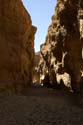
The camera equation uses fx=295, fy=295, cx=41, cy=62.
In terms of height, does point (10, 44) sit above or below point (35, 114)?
above

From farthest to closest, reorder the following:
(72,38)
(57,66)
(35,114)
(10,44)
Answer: (57,66) < (72,38) < (10,44) < (35,114)

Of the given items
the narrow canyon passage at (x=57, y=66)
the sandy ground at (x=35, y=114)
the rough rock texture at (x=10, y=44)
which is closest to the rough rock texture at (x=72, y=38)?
the narrow canyon passage at (x=57, y=66)

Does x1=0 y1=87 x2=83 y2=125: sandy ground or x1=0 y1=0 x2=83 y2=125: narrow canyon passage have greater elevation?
x1=0 y1=0 x2=83 y2=125: narrow canyon passage

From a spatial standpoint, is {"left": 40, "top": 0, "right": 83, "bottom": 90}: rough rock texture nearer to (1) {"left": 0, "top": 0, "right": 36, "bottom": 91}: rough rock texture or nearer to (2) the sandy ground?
(1) {"left": 0, "top": 0, "right": 36, "bottom": 91}: rough rock texture

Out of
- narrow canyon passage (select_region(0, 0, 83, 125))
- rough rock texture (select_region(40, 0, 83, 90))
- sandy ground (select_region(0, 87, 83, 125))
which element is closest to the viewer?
sandy ground (select_region(0, 87, 83, 125))

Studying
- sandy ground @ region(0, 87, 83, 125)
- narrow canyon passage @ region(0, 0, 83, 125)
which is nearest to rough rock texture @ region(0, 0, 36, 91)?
narrow canyon passage @ region(0, 0, 83, 125)

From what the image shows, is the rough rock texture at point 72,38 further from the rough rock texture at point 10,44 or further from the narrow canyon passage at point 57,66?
the rough rock texture at point 10,44

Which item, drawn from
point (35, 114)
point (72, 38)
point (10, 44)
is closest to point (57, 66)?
point (72, 38)

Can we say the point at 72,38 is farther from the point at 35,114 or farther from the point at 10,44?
the point at 35,114

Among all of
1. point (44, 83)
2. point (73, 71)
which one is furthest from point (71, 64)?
point (44, 83)

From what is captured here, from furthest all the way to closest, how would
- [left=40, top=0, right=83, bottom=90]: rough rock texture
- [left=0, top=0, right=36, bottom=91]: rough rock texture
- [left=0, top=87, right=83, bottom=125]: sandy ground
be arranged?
[left=40, top=0, right=83, bottom=90]: rough rock texture, [left=0, top=0, right=36, bottom=91]: rough rock texture, [left=0, top=87, right=83, bottom=125]: sandy ground

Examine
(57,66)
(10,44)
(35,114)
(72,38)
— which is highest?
(72,38)

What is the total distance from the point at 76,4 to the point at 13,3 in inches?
277

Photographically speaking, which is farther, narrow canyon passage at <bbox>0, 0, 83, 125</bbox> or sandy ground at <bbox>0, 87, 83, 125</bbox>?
narrow canyon passage at <bbox>0, 0, 83, 125</bbox>
